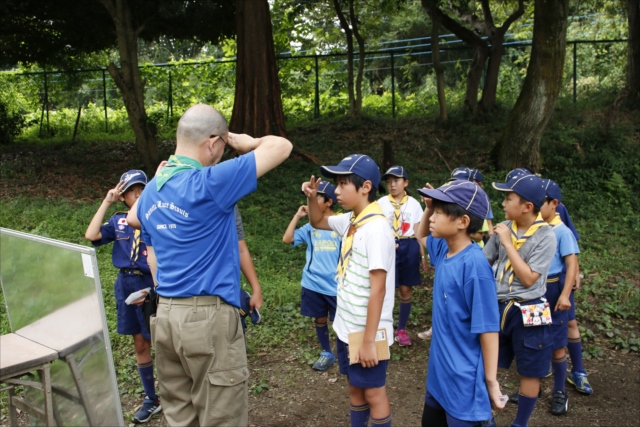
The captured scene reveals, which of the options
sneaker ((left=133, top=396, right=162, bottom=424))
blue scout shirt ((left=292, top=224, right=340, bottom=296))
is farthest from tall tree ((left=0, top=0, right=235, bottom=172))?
sneaker ((left=133, top=396, right=162, bottom=424))

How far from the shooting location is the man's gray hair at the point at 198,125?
121 inches

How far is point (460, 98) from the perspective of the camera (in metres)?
17.3

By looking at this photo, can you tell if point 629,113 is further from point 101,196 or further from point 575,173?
point 101,196

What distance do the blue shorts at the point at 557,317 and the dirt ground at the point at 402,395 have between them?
2.06 feet

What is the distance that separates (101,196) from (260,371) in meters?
6.41

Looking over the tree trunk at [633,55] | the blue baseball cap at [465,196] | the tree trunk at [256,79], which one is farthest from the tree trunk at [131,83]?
the tree trunk at [633,55]

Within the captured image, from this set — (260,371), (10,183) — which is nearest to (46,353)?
(260,371)

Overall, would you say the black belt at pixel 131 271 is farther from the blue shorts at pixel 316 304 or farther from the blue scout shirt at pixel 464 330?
the blue scout shirt at pixel 464 330

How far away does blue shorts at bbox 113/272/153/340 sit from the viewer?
4418 millimetres

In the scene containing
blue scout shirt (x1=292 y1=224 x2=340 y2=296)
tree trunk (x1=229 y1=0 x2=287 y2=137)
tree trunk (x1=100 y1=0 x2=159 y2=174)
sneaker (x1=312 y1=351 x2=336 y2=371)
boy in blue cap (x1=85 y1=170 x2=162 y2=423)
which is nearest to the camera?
boy in blue cap (x1=85 y1=170 x2=162 y2=423)

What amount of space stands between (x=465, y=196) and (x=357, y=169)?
64 cm

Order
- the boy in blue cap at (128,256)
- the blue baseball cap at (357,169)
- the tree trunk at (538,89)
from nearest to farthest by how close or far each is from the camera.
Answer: the blue baseball cap at (357,169) < the boy in blue cap at (128,256) < the tree trunk at (538,89)

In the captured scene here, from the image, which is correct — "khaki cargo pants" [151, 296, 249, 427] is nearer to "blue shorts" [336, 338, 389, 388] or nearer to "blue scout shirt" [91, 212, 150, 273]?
"blue shorts" [336, 338, 389, 388]

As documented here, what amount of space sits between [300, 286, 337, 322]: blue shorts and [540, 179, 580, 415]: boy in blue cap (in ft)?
5.86
